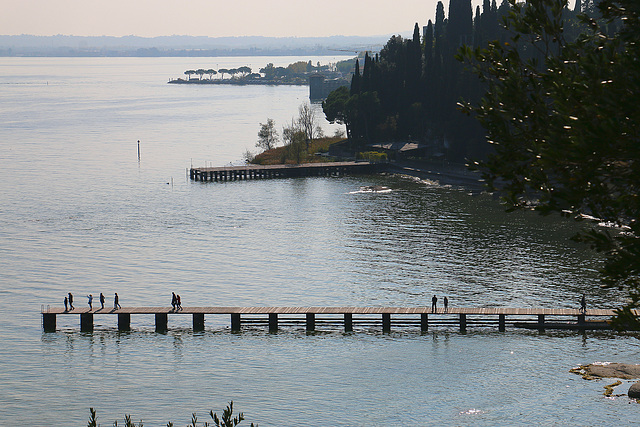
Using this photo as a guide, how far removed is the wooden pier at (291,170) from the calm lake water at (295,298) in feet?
41.2

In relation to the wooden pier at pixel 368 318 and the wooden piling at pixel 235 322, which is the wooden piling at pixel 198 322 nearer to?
the wooden pier at pixel 368 318

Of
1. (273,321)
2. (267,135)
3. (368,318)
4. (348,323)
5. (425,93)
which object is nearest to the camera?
(348,323)

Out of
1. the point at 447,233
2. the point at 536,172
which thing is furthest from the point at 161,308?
the point at 536,172

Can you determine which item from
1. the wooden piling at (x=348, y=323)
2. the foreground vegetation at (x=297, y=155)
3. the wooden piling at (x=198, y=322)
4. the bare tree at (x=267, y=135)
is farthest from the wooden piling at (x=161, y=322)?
the bare tree at (x=267, y=135)

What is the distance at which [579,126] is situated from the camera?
16875 millimetres

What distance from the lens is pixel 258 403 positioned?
1908 inches

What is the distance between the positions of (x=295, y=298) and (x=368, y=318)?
7810 millimetres

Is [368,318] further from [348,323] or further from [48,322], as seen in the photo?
[48,322]

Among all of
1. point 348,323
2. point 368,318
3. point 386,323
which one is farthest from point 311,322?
point 386,323

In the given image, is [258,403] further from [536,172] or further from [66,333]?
[536,172]

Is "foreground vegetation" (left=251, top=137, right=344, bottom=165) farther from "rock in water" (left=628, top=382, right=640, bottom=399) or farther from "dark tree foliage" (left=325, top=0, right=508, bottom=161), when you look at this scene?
"rock in water" (left=628, top=382, right=640, bottom=399)

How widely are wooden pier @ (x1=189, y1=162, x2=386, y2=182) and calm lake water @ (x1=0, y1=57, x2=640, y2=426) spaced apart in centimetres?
1255

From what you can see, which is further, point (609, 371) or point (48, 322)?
point (48, 322)

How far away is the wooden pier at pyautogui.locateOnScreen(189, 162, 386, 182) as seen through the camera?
456ft
